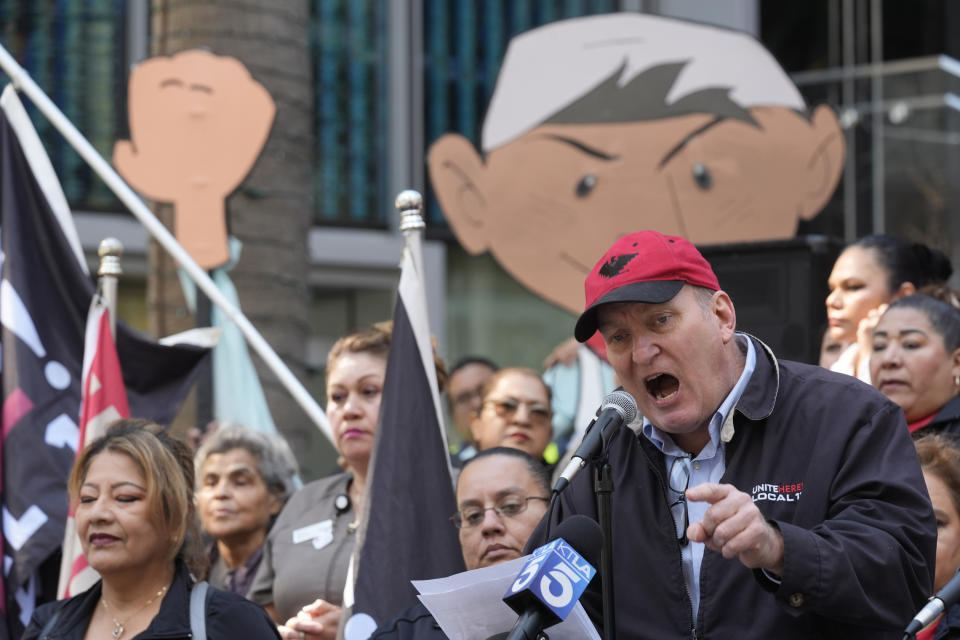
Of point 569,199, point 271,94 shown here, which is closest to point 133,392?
point 271,94

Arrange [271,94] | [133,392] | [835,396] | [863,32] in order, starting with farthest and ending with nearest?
[863,32] < [271,94] < [133,392] < [835,396]

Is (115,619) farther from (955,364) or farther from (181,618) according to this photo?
(955,364)

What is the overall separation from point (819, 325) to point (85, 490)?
311cm

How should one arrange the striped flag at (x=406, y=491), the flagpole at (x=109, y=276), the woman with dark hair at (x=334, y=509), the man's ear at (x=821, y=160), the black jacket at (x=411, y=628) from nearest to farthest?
1. the black jacket at (x=411, y=628)
2. the striped flag at (x=406, y=491)
3. the woman with dark hair at (x=334, y=509)
4. the flagpole at (x=109, y=276)
5. the man's ear at (x=821, y=160)

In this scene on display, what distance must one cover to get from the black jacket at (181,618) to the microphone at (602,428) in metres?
1.37

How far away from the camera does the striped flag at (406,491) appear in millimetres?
4375

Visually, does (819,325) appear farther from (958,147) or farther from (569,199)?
(958,147)

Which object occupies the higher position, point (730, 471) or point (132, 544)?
point (730, 471)

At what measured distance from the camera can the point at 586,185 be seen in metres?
7.15

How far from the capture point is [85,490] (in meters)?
4.13

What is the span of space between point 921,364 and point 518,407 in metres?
1.68

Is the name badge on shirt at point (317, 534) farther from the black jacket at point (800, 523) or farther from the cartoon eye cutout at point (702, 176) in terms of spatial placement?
the cartoon eye cutout at point (702, 176)

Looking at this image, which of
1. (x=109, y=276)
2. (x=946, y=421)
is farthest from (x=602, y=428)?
(x=109, y=276)

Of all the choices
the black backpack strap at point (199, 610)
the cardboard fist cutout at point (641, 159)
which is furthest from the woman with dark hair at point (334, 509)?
the cardboard fist cutout at point (641, 159)
